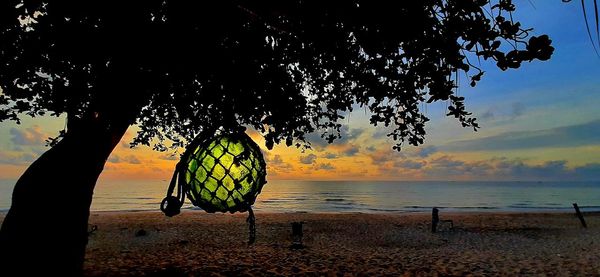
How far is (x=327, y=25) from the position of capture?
346 centimetres

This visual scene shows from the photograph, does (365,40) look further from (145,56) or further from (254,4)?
(145,56)

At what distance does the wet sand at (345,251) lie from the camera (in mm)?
9383

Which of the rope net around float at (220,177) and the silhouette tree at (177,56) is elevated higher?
the silhouette tree at (177,56)

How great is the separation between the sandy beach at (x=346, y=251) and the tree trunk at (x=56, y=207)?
17.0ft

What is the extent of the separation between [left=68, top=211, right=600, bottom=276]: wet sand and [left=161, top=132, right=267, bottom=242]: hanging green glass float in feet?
25.0

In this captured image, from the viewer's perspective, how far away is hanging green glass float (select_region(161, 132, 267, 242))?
64.7 inches

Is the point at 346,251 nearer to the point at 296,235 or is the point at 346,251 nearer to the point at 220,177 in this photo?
the point at 296,235

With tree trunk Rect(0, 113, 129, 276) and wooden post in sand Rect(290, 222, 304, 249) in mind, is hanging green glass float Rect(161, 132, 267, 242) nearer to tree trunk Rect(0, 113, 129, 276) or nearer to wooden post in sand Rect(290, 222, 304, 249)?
tree trunk Rect(0, 113, 129, 276)

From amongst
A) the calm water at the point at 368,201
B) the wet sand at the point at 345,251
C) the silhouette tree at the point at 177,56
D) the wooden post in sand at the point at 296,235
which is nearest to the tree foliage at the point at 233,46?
the silhouette tree at the point at 177,56

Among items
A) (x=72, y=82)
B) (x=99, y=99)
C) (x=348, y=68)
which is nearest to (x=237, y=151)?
(x=348, y=68)

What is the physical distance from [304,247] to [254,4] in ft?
37.7

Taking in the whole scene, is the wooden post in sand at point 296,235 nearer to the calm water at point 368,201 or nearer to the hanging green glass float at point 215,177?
the hanging green glass float at point 215,177

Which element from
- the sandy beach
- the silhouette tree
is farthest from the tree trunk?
the sandy beach

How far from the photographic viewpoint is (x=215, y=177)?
1.64 metres
